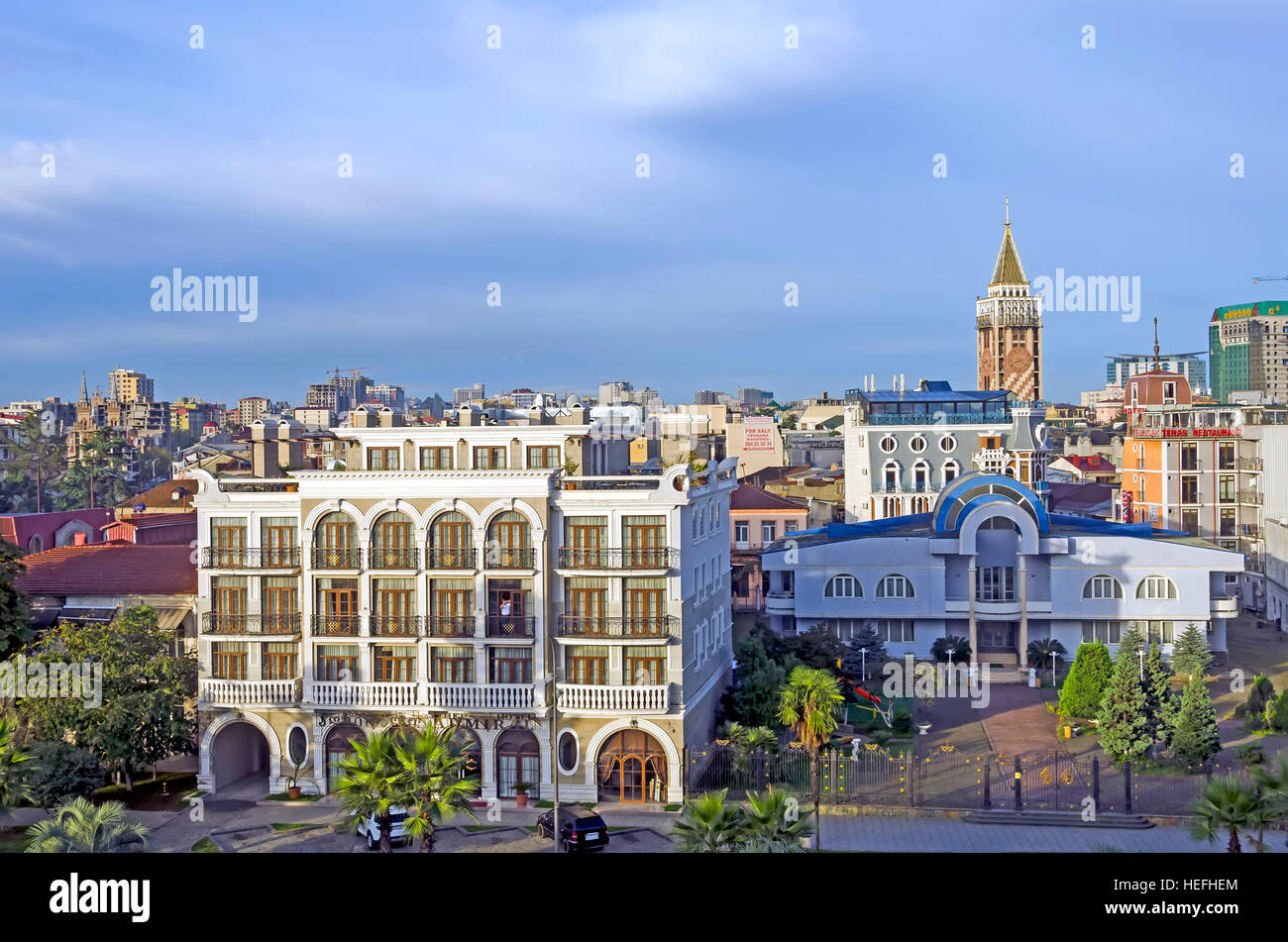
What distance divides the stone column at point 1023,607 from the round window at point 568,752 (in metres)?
28.5

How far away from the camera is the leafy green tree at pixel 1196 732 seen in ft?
132

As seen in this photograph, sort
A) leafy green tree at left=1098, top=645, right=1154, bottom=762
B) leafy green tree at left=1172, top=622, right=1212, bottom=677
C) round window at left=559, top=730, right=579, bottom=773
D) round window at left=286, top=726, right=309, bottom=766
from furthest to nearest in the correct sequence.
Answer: leafy green tree at left=1172, top=622, right=1212, bottom=677 → leafy green tree at left=1098, top=645, right=1154, bottom=762 → round window at left=286, top=726, right=309, bottom=766 → round window at left=559, top=730, right=579, bottom=773

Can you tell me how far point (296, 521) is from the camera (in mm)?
40219

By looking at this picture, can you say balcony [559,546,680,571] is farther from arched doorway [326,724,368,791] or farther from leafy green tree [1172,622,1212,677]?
leafy green tree [1172,622,1212,677]

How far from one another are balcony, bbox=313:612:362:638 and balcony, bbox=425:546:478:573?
120 inches

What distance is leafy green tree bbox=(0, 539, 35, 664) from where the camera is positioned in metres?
37.8

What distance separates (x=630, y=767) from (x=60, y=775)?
54.4 feet

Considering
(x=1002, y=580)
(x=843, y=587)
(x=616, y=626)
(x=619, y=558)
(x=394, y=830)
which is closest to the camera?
(x=394, y=830)

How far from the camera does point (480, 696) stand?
126 ft

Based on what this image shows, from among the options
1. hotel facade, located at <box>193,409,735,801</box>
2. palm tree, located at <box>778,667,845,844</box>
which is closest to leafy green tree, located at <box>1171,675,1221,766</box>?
palm tree, located at <box>778,667,845,844</box>

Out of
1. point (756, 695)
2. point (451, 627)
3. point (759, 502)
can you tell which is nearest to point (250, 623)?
point (451, 627)

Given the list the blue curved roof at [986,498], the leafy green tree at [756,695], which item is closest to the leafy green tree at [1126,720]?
the leafy green tree at [756,695]

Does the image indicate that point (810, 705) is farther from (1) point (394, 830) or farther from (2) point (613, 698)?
(1) point (394, 830)

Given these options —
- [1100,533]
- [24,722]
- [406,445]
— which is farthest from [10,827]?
[1100,533]
